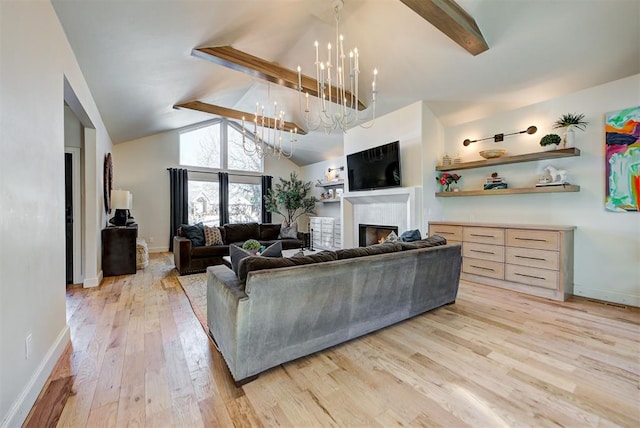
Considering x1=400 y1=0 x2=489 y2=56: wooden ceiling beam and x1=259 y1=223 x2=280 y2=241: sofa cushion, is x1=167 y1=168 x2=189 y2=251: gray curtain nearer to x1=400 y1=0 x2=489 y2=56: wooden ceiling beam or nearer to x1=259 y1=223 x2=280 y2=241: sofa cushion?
x1=259 y1=223 x2=280 y2=241: sofa cushion

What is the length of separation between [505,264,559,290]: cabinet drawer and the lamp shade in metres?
6.16

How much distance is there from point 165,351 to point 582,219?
4.78 metres

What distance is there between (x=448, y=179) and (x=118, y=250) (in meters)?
5.55

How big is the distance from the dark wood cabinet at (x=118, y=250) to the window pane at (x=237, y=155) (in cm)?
400

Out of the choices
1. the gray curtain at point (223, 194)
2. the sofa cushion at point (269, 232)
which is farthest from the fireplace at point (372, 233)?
the gray curtain at point (223, 194)

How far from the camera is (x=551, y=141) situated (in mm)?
3357

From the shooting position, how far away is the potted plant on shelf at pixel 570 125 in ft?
10.7

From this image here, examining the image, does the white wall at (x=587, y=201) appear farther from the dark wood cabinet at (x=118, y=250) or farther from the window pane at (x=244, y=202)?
the window pane at (x=244, y=202)

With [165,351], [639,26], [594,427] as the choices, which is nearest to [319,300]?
[165,351]

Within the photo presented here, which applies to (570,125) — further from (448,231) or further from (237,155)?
(237,155)

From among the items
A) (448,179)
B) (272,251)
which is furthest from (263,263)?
(448,179)

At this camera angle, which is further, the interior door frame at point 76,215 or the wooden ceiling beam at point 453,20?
the interior door frame at point 76,215

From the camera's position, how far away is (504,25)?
9.14ft

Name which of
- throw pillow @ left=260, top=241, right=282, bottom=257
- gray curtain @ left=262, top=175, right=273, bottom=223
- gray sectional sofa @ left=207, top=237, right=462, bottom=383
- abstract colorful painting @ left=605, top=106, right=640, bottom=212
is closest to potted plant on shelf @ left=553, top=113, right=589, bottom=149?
abstract colorful painting @ left=605, top=106, right=640, bottom=212
